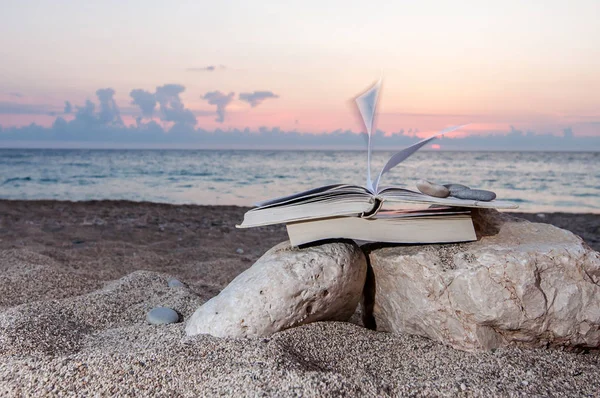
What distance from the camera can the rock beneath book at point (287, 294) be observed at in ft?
6.99

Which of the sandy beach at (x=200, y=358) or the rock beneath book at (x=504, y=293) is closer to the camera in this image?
the sandy beach at (x=200, y=358)

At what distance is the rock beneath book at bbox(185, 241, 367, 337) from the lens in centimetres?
213

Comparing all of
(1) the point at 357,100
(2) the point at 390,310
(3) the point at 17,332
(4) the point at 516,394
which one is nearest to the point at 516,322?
(4) the point at 516,394

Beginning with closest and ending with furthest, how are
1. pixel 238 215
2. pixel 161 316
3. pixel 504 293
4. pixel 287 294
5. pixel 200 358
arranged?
1. pixel 200 358
2. pixel 504 293
3. pixel 287 294
4. pixel 161 316
5. pixel 238 215

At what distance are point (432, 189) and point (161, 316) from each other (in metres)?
1.58

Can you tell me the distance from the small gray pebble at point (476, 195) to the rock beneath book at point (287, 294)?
0.54 m

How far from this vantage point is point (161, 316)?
2.68 meters

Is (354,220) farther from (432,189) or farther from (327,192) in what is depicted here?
(432,189)

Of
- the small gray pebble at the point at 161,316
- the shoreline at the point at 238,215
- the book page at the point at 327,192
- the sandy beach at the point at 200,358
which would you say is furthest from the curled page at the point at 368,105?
the shoreline at the point at 238,215

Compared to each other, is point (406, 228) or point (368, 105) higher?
point (368, 105)

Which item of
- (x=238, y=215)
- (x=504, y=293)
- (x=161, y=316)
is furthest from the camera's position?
(x=238, y=215)

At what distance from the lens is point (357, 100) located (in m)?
2.43

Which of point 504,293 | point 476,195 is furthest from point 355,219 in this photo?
point 504,293

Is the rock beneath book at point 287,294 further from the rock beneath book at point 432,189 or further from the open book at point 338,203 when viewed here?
the rock beneath book at point 432,189
